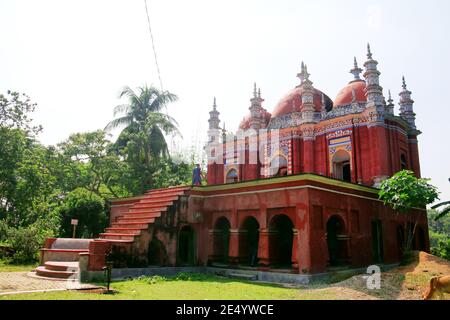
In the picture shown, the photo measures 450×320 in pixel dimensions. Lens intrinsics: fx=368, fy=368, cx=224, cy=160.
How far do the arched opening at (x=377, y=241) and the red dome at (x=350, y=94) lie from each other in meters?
7.48

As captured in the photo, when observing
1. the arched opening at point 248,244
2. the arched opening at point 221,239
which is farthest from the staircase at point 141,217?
the arched opening at point 248,244

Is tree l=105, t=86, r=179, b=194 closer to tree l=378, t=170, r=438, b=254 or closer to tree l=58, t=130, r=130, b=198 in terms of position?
tree l=58, t=130, r=130, b=198

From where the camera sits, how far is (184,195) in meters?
16.7

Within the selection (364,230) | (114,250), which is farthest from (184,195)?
(364,230)

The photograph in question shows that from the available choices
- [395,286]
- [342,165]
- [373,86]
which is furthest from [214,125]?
[395,286]

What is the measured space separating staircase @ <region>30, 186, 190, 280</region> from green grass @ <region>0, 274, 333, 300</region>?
1790 mm

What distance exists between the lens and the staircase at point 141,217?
14.5 meters

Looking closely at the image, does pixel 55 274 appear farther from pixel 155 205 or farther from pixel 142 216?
pixel 155 205

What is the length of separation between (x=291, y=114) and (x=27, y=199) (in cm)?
1722

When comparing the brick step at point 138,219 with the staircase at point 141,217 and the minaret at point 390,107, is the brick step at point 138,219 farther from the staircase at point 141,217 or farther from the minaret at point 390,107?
the minaret at point 390,107

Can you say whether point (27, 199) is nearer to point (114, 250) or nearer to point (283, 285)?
point (114, 250)

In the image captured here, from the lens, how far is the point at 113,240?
44.9 feet

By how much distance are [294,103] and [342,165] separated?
5.19 meters

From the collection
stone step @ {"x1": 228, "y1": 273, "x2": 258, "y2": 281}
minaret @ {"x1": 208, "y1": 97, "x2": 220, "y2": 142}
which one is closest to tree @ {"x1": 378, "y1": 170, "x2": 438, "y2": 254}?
stone step @ {"x1": 228, "y1": 273, "x2": 258, "y2": 281}
